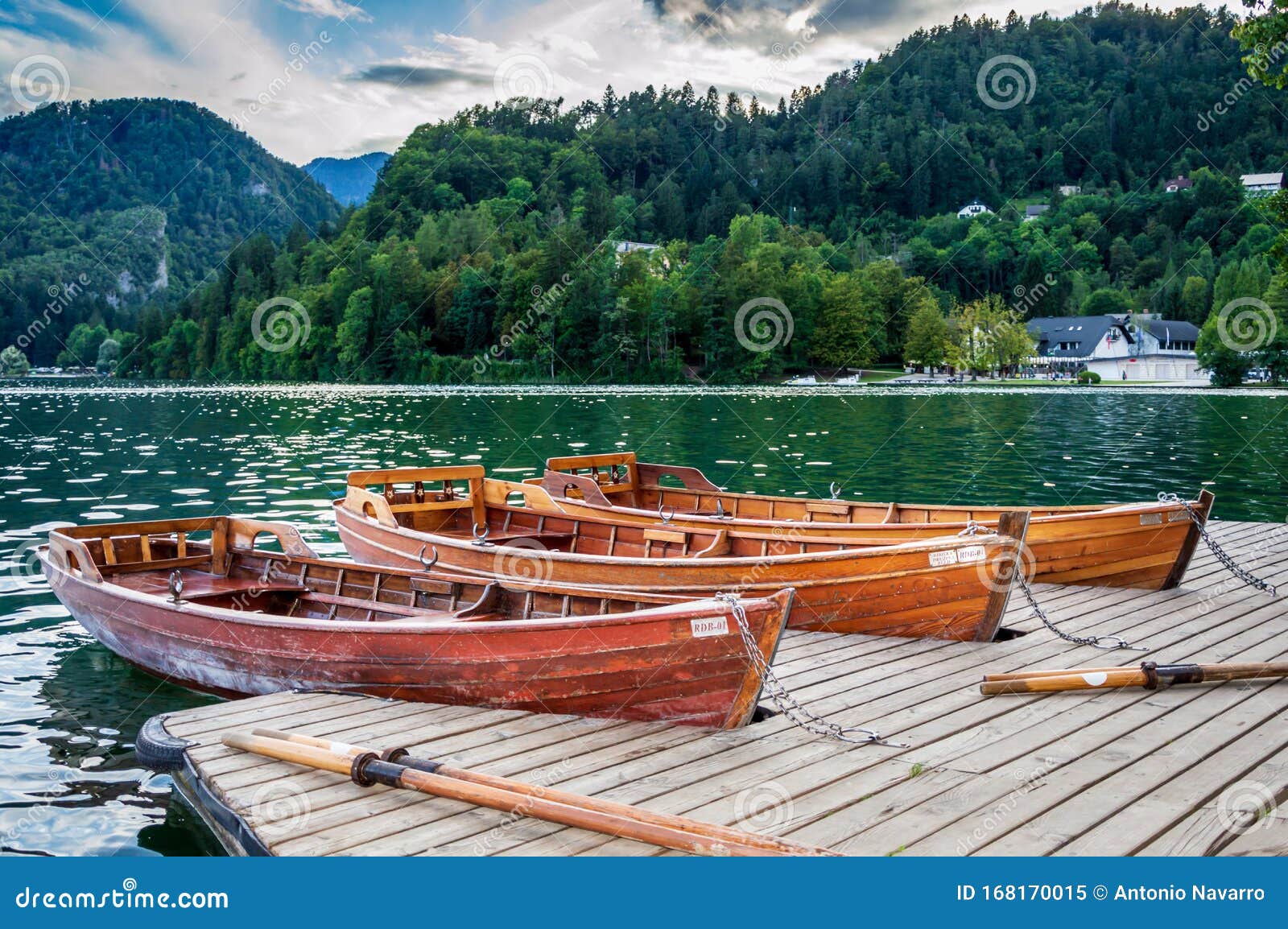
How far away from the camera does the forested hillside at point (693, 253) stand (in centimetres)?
10731

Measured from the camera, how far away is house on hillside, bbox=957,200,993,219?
180625 millimetres

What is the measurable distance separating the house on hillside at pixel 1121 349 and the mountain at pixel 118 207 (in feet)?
327

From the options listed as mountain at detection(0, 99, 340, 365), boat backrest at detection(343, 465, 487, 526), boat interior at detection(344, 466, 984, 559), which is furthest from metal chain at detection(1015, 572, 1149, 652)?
mountain at detection(0, 99, 340, 365)

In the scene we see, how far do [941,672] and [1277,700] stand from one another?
2354mm

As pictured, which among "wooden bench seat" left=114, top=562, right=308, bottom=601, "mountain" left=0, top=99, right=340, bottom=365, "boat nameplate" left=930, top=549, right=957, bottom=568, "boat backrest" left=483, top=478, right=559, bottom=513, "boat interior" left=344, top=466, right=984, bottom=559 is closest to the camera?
"boat nameplate" left=930, top=549, right=957, bottom=568

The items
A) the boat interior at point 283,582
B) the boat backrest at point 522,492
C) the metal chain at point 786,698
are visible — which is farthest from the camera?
the boat backrest at point 522,492

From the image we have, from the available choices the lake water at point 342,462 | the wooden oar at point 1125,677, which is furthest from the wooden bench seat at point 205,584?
the wooden oar at point 1125,677

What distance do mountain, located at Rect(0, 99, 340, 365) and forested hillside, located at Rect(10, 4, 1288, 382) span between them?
42.8ft

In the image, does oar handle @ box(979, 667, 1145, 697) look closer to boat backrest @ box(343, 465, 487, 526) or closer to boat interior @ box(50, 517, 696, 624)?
boat interior @ box(50, 517, 696, 624)

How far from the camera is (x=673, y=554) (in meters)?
11.8

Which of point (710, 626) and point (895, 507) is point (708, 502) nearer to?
point (895, 507)

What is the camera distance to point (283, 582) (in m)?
10.9

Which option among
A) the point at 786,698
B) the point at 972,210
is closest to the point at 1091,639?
the point at 786,698

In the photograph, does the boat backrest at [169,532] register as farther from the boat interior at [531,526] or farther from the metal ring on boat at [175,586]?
the boat interior at [531,526]
